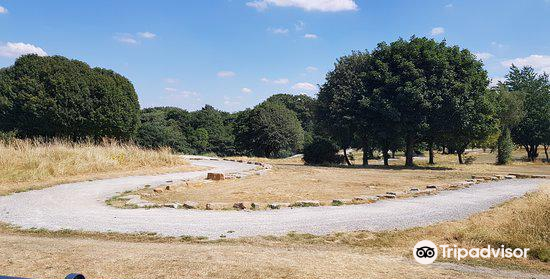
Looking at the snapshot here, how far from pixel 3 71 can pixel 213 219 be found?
117 feet

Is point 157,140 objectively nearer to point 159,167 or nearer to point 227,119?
point 159,167

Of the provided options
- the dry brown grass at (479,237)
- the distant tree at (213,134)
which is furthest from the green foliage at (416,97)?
the distant tree at (213,134)

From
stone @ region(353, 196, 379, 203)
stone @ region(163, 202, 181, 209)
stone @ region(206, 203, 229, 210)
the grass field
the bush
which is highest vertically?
the bush

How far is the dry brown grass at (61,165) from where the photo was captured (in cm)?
1602

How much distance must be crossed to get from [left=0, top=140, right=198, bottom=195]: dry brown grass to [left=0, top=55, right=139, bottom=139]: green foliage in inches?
476

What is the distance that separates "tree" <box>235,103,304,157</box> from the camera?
5391 cm

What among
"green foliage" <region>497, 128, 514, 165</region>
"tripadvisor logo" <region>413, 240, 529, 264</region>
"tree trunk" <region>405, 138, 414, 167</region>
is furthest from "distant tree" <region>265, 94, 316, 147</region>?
"tripadvisor logo" <region>413, 240, 529, 264</region>

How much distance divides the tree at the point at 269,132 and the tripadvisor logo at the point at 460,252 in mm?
46182

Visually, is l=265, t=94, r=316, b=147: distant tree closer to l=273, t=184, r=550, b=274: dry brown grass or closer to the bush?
the bush

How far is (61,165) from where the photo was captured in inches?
714

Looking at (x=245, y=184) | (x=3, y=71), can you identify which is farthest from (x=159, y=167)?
(x=3, y=71)

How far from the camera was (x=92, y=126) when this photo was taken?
34812 millimetres

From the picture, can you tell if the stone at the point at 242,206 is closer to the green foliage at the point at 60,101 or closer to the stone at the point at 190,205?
the stone at the point at 190,205

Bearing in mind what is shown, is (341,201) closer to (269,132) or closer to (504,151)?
(504,151)
